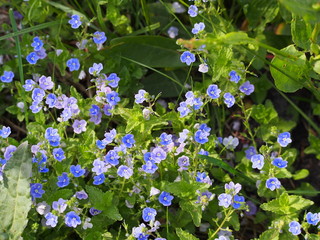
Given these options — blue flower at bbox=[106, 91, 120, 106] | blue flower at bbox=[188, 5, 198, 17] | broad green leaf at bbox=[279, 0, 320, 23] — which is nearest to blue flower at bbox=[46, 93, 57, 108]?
blue flower at bbox=[106, 91, 120, 106]

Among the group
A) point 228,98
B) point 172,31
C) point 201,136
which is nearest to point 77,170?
point 201,136

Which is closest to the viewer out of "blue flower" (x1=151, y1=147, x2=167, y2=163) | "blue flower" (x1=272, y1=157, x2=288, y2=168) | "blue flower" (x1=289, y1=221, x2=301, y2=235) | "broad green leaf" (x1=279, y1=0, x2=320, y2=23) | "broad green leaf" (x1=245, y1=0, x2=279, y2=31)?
"broad green leaf" (x1=279, y1=0, x2=320, y2=23)

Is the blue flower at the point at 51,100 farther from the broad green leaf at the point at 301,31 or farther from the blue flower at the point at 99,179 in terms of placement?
the broad green leaf at the point at 301,31

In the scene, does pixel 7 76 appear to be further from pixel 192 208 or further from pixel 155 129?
pixel 192 208

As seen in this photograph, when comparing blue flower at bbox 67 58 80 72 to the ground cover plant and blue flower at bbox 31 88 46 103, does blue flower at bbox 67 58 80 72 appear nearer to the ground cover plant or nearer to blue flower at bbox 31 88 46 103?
the ground cover plant

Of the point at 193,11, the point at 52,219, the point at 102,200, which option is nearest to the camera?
the point at 52,219

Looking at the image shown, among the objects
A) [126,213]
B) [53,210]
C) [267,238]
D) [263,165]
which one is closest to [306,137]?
[263,165]
